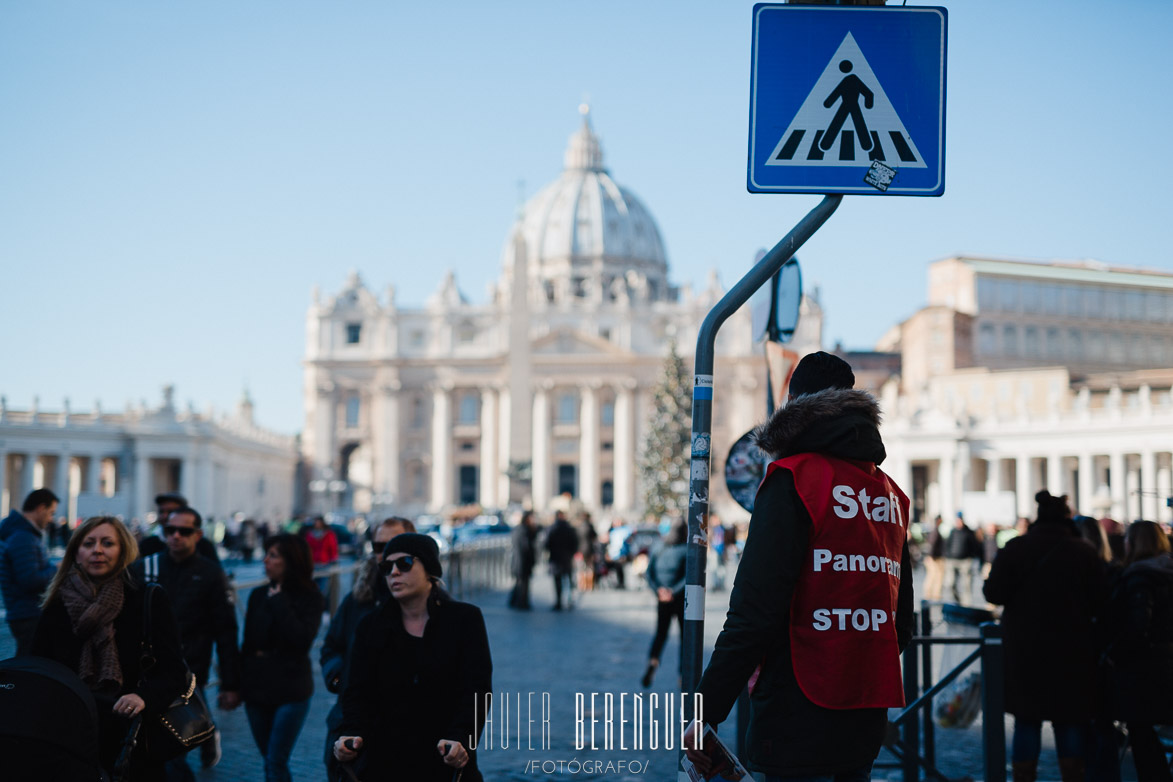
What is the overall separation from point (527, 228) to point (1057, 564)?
103m

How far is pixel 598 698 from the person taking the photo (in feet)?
33.0

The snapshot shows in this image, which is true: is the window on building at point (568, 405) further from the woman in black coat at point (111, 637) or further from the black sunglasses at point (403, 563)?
the black sunglasses at point (403, 563)

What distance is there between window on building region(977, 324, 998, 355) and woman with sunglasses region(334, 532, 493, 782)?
6747cm

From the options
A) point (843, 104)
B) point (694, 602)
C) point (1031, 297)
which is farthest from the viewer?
point (1031, 297)

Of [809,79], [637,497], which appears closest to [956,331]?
[637,497]

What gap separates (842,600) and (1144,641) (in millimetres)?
3708

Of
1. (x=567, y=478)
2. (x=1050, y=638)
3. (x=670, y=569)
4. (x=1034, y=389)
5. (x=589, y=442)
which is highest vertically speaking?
(x=1034, y=389)

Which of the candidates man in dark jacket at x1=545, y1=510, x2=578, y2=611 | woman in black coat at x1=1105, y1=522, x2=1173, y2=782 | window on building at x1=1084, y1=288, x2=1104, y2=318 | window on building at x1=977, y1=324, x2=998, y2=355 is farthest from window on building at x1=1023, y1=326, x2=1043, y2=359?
woman in black coat at x1=1105, y1=522, x2=1173, y2=782

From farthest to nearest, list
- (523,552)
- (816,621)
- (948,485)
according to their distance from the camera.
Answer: (948,485) → (523,552) → (816,621)

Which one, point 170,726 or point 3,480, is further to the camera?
point 3,480

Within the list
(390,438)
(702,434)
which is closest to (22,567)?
(702,434)

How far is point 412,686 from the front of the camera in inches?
169

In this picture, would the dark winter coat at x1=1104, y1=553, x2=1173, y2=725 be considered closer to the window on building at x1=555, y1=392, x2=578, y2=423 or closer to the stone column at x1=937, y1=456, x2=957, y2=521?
the stone column at x1=937, y1=456, x2=957, y2=521

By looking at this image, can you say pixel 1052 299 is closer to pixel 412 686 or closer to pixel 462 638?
pixel 462 638
